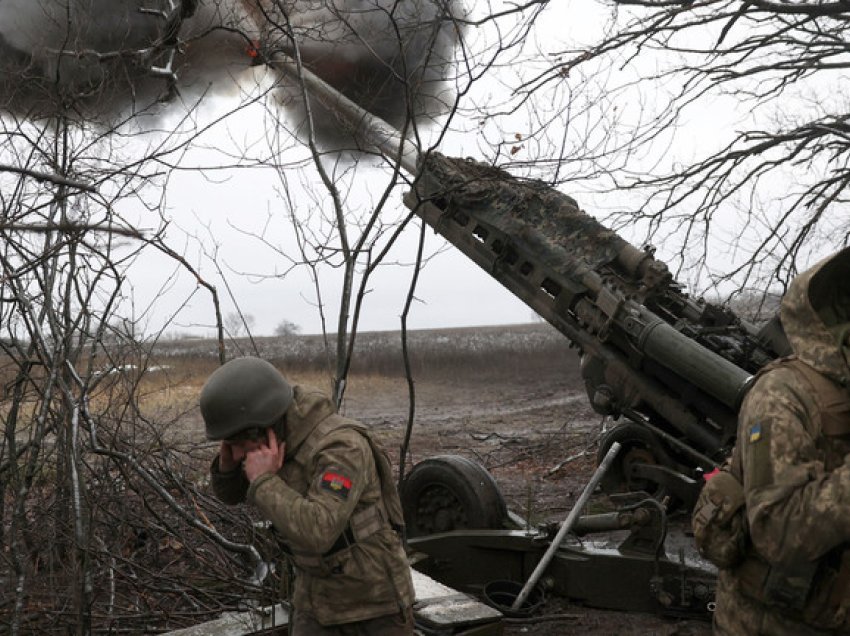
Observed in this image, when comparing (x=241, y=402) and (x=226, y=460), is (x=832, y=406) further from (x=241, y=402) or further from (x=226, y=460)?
(x=226, y=460)

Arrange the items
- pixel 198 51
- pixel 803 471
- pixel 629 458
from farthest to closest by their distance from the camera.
A: pixel 198 51 → pixel 629 458 → pixel 803 471

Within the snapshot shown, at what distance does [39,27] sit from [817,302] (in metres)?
6.28

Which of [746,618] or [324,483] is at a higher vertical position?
[324,483]

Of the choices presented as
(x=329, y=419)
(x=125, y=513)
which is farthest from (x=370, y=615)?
(x=125, y=513)

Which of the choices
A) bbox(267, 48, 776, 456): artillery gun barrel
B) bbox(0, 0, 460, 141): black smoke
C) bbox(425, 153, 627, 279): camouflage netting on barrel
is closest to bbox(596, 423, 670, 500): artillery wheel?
bbox(267, 48, 776, 456): artillery gun barrel

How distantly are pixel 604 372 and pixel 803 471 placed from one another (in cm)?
415

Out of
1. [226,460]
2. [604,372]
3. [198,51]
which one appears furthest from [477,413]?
[226,460]

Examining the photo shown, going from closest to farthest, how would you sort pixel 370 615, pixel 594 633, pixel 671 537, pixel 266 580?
pixel 370 615, pixel 266 580, pixel 594 633, pixel 671 537

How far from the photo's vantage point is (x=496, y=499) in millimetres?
5926

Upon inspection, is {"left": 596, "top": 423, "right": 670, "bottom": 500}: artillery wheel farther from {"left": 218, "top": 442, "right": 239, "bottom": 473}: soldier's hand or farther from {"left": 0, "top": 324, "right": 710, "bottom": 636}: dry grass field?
{"left": 218, "top": 442, "right": 239, "bottom": 473}: soldier's hand

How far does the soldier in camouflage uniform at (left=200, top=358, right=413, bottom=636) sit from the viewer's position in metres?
2.76

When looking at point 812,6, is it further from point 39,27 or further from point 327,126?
point 39,27

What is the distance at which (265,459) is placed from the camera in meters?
2.80

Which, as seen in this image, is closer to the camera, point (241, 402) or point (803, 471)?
point (803, 471)
